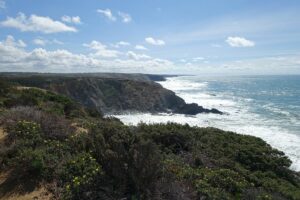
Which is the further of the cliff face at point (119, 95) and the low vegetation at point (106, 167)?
the cliff face at point (119, 95)

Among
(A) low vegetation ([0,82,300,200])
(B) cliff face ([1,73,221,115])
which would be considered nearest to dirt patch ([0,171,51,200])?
(A) low vegetation ([0,82,300,200])

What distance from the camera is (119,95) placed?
254 ft

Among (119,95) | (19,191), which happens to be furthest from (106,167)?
(119,95)

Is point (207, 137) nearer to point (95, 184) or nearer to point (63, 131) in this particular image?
point (63, 131)

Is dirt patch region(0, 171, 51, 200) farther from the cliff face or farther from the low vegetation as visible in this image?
the cliff face

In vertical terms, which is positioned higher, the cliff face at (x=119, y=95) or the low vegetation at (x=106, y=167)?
the low vegetation at (x=106, y=167)

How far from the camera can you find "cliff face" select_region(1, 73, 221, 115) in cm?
6925

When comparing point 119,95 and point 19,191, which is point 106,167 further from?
point 119,95

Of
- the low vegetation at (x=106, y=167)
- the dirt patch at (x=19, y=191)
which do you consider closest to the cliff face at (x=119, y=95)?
the low vegetation at (x=106, y=167)

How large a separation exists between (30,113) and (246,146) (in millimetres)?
8447

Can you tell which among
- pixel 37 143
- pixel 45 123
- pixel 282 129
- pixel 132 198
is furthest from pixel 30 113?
pixel 282 129

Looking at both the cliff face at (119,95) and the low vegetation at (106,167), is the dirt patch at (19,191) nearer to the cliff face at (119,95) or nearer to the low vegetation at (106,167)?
the low vegetation at (106,167)

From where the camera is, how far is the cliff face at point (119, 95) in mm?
69250

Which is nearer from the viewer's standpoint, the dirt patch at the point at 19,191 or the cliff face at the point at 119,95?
the dirt patch at the point at 19,191
